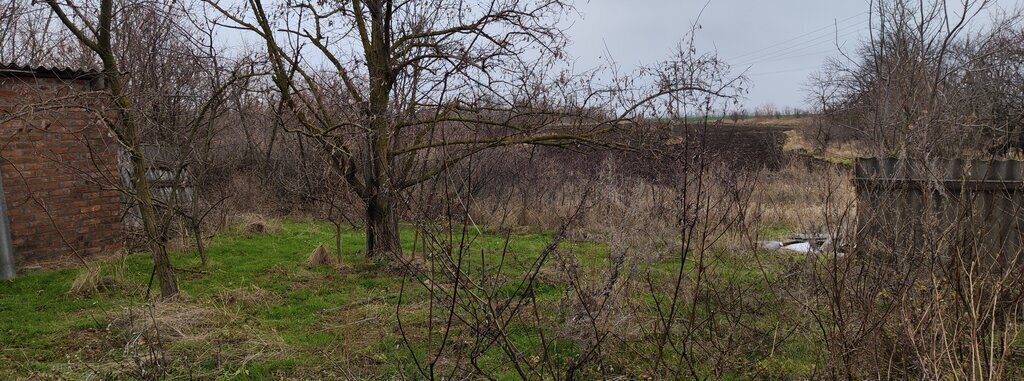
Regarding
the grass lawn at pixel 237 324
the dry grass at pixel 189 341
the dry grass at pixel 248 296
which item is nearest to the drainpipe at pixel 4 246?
the grass lawn at pixel 237 324

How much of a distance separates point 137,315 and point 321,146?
10.3 ft

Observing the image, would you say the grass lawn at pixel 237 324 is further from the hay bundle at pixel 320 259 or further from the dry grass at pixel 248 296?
the hay bundle at pixel 320 259

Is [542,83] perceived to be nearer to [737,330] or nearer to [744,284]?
[744,284]

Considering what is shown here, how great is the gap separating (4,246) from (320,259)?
3399mm

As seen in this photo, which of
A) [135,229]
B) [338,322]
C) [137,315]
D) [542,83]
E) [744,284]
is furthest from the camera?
[135,229]

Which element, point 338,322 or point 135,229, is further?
point 135,229

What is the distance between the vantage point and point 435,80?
8156 mm

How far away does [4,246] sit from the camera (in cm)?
762

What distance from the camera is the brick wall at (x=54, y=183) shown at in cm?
784

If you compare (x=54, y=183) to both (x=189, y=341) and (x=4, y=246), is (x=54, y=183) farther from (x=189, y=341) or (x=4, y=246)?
(x=189, y=341)

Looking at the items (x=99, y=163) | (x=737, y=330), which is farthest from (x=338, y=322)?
(x=99, y=163)

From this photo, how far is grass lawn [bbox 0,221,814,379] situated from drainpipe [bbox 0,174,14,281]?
165 millimetres

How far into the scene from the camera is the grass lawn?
4.78m

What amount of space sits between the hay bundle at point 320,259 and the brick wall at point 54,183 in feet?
7.93
